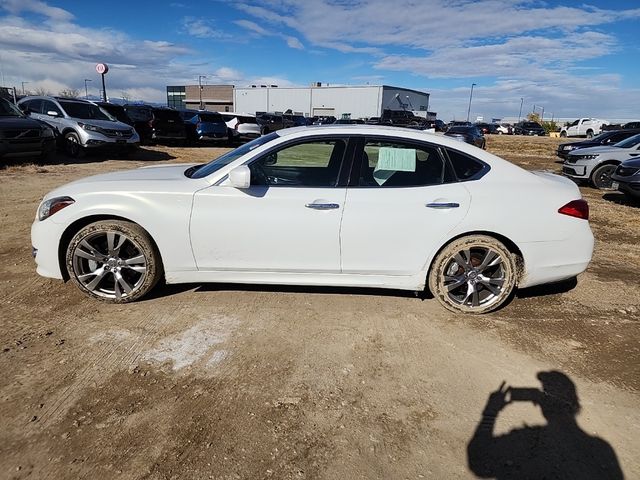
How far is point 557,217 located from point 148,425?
3.49 metres

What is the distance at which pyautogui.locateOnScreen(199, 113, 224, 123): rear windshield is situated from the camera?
73.7ft

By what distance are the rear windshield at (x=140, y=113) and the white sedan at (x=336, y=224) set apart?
16.8 m

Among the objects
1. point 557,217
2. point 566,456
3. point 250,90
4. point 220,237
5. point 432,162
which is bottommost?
point 566,456

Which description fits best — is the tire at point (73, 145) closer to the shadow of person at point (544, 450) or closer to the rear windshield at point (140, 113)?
the rear windshield at point (140, 113)

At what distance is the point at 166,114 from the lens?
19828 millimetres

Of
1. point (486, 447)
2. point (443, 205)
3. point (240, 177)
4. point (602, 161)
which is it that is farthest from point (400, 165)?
point (602, 161)

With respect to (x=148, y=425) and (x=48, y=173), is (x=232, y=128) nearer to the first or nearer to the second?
(x=48, y=173)

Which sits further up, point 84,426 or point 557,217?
point 557,217

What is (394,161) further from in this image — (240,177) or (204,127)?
(204,127)

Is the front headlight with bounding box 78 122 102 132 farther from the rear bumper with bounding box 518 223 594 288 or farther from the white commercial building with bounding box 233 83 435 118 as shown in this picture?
the white commercial building with bounding box 233 83 435 118

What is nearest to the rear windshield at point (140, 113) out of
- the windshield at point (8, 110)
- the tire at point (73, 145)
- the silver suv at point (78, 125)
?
the silver suv at point (78, 125)

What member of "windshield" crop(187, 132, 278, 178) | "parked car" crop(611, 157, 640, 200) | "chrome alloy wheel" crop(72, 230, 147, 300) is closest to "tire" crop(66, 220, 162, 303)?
"chrome alloy wheel" crop(72, 230, 147, 300)

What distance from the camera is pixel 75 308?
12.6 ft

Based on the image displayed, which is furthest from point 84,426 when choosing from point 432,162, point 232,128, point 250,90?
point 250,90
